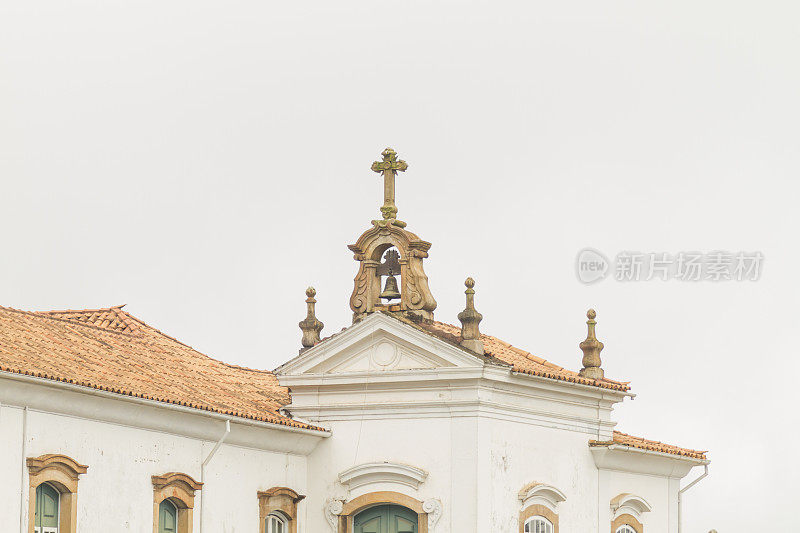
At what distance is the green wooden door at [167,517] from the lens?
25.6 meters

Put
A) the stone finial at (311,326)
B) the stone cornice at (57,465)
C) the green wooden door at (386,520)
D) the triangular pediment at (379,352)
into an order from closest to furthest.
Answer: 1. the stone cornice at (57,465)
2. the triangular pediment at (379,352)
3. the green wooden door at (386,520)
4. the stone finial at (311,326)

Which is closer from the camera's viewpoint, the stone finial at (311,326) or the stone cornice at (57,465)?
the stone cornice at (57,465)

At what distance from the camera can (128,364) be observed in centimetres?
2680

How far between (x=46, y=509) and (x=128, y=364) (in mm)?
3735

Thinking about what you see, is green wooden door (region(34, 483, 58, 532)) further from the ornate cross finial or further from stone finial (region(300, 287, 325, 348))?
the ornate cross finial

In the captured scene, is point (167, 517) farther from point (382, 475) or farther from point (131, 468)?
point (382, 475)

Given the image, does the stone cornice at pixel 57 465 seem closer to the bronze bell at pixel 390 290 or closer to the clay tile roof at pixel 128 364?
the clay tile roof at pixel 128 364

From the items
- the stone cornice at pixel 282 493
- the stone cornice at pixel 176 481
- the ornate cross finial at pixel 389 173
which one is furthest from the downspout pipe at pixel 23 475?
the ornate cross finial at pixel 389 173

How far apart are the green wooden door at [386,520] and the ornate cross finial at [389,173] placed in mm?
4651

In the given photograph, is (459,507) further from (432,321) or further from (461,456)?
(432,321)

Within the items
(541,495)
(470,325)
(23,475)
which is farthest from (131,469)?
(541,495)

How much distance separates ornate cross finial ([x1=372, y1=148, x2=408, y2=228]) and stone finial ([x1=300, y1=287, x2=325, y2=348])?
193 centimetres

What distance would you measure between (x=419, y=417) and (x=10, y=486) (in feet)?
24.7

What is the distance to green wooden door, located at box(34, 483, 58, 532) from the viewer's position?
23.4m
